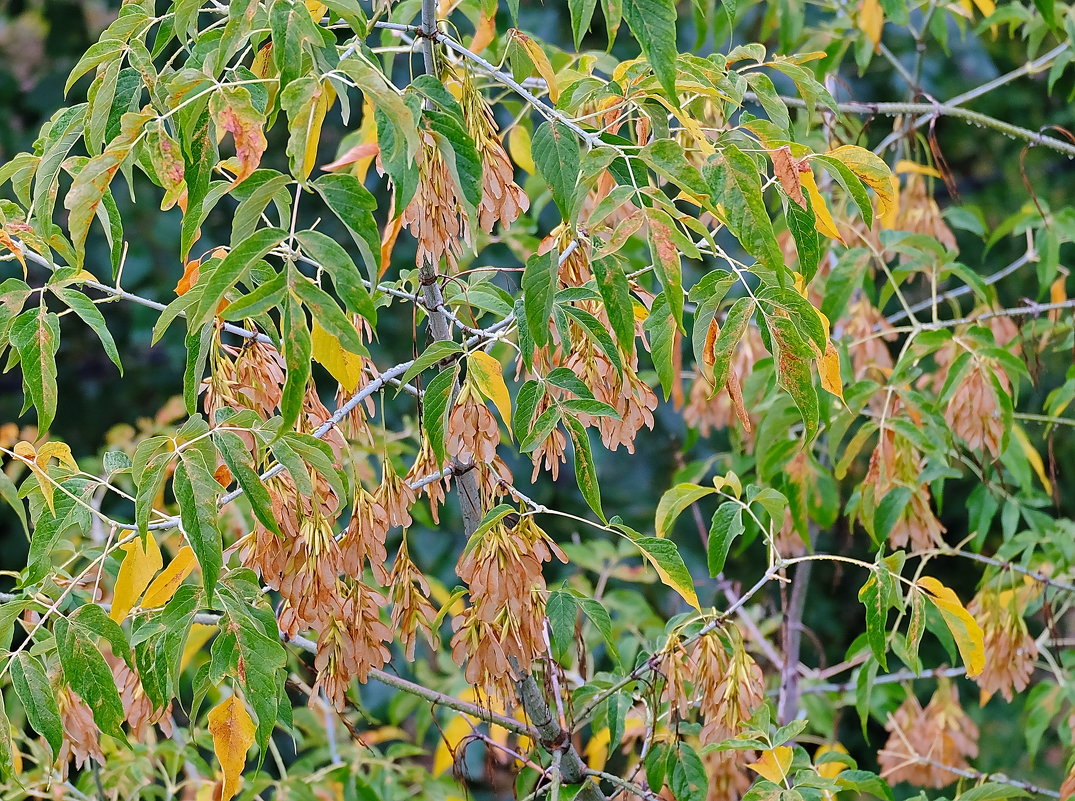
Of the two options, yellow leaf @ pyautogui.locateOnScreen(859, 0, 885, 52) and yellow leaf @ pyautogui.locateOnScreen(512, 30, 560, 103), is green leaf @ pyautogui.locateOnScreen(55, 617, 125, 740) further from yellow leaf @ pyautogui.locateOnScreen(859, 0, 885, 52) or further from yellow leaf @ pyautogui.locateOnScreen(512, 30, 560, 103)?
yellow leaf @ pyautogui.locateOnScreen(859, 0, 885, 52)

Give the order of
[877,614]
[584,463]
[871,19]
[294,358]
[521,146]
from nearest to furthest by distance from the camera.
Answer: [294,358]
[584,463]
[877,614]
[521,146]
[871,19]

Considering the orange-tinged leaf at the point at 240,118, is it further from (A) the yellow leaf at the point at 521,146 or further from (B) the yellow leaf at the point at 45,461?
(A) the yellow leaf at the point at 521,146

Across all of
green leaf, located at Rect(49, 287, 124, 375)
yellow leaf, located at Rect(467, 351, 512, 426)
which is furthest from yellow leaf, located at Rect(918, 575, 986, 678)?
green leaf, located at Rect(49, 287, 124, 375)

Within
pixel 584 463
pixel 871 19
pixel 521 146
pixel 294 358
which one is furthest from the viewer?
pixel 871 19

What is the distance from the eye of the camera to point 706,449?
192 centimetres

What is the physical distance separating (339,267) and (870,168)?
1.00 feet

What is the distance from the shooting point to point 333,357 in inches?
19.4

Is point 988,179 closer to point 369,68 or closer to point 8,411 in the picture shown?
point 8,411

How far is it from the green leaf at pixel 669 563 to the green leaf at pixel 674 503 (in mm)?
69

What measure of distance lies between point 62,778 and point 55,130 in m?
0.37

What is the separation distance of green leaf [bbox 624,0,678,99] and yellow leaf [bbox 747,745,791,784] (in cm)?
39

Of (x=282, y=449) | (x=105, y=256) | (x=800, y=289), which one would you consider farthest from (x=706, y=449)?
(x=282, y=449)

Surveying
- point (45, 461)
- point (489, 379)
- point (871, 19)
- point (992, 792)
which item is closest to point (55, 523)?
point (45, 461)

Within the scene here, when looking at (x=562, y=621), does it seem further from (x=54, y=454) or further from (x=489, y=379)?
(x=54, y=454)
